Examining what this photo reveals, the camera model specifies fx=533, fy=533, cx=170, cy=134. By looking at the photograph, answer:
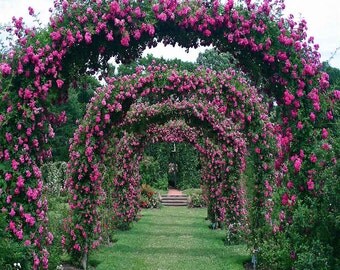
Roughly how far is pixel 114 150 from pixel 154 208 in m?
13.4

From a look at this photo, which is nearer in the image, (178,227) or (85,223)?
(85,223)

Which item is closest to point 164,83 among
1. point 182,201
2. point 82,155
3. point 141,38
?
point 82,155

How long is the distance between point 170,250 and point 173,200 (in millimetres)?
15047

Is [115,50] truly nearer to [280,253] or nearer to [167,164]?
[280,253]

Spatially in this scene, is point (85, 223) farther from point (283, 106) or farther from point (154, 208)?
point (154, 208)

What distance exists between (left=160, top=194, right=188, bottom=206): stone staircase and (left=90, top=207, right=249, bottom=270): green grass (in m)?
8.07

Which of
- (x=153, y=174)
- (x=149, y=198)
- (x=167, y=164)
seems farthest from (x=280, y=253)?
(x=167, y=164)

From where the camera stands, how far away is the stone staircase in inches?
1074

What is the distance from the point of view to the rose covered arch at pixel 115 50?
225 inches

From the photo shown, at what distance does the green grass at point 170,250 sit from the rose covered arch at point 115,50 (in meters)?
4.73

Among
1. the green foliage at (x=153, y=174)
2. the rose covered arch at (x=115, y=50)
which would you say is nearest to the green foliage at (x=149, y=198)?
the green foliage at (x=153, y=174)

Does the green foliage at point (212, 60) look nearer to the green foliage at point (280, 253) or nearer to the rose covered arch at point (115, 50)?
the green foliage at point (280, 253)

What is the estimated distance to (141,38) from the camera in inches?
237

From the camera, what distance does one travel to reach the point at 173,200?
90.8 ft
